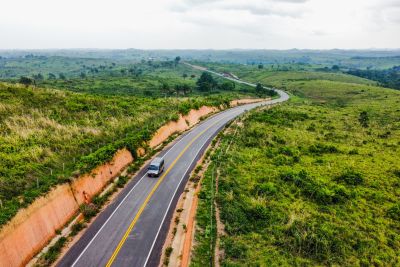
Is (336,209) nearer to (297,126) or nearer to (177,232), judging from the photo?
(177,232)

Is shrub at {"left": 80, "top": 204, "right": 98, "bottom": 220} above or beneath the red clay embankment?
beneath

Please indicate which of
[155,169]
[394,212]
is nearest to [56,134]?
[155,169]

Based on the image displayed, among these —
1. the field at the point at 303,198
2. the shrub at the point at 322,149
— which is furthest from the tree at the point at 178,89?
the shrub at the point at 322,149

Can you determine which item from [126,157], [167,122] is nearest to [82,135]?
[126,157]

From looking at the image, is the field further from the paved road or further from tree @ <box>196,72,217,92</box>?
tree @ <box>196,72,217,92</box>

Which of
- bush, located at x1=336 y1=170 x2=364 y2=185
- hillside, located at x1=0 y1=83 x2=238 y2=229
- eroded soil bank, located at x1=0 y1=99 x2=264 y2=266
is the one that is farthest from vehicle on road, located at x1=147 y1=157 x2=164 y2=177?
bush, located at x1=336 y1=170 x2=364 y2=185
